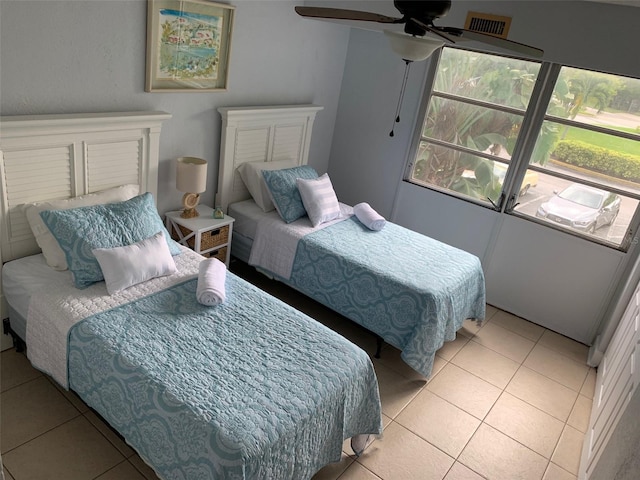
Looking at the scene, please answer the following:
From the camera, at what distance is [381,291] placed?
326 centimetres

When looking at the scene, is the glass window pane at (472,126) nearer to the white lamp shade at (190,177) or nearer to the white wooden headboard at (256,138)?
the white wooden headboard at (256,138)

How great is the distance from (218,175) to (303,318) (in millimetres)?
1690

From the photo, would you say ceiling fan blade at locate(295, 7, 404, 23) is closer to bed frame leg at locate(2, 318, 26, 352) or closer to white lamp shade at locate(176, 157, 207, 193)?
white lamp shade at locate(176, 157, 207, 193)

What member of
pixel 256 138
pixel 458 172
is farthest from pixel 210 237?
pixel 458 172

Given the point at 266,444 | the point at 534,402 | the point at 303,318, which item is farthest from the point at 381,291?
the point at 266,444

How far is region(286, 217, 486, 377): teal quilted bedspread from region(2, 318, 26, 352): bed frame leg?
171 centimetres

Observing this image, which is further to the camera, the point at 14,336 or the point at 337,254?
the point at 337,254

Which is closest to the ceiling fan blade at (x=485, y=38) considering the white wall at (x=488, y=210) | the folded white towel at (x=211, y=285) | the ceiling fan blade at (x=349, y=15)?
the ceiling fan blade at (x=349, y=15)

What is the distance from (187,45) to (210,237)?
1290 millimetres

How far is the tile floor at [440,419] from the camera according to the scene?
7.77 feet

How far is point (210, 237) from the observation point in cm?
357

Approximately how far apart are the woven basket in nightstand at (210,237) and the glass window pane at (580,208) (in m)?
2.38

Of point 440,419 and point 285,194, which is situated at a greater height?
point 285,194

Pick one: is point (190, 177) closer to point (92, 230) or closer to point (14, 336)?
point (92, 230)
